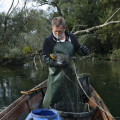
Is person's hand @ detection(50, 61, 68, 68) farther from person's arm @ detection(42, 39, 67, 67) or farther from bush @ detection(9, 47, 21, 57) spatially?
bush @ detection(9, 47, 21, 57)

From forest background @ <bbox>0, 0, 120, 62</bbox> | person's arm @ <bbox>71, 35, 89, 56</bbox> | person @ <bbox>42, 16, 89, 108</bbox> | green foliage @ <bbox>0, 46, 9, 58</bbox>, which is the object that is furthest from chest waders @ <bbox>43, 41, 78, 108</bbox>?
forest background @ <bbox>0, 0, 120, 62</bbox>

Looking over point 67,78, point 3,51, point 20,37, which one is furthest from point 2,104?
point 20,37

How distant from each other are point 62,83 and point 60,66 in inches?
14.7

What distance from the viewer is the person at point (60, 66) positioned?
12.8 ft

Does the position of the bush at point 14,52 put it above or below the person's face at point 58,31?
below

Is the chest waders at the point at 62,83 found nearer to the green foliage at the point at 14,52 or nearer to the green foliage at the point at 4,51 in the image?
the green foliage at the point at 14,52

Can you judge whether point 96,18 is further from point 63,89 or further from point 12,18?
point 63,89

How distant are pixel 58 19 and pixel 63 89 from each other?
1.34 meters

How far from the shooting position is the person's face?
12.4 ft

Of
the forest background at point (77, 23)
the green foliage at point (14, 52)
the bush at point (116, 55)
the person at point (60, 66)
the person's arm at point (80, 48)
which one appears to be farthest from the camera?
the bush at point (116, 55)

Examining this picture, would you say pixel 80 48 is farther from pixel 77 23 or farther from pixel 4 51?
pixel 77 23

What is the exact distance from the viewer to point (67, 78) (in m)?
4.02

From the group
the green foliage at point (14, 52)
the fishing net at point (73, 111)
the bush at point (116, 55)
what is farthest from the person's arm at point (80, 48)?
the bush at point (116, 55)

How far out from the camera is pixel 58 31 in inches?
150
